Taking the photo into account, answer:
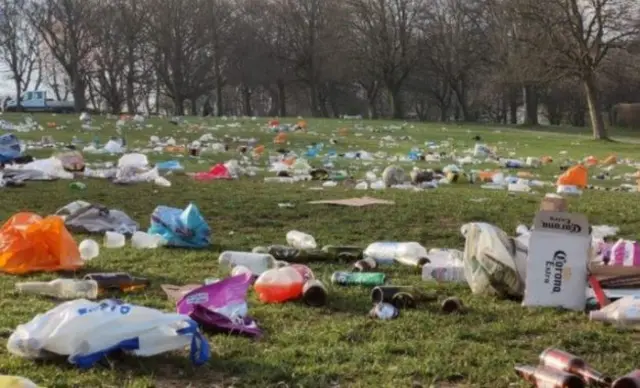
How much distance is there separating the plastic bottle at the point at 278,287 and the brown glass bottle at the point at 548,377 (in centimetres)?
192

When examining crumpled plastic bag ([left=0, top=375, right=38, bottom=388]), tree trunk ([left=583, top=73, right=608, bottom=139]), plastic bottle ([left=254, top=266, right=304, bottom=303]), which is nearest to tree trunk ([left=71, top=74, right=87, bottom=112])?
tree trunk ([left=583, top=73, right=608, bottom=139])

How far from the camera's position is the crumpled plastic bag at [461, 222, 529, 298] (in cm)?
534

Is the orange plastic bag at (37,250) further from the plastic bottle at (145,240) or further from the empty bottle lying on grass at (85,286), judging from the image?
the plastic bottle at (145,240)

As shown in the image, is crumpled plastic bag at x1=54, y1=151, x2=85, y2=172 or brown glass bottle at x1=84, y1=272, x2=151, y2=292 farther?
crumpled plastic bag at x1=54, y1=151, x2=85, y2=172

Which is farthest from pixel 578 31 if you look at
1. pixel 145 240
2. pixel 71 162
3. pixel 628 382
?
pixel 628 382

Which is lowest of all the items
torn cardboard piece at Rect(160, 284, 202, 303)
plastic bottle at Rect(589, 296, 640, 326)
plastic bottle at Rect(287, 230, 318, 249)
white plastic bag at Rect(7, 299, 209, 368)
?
plastic bottle at Rect(287, 230, 318, 249)

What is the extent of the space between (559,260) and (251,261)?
237 cm

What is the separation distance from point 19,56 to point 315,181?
56.3m

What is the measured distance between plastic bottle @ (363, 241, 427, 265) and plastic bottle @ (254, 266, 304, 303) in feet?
5.12

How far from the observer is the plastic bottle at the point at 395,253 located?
22.5 ft

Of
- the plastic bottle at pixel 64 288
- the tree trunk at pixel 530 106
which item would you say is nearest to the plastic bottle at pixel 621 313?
the plastic bottle at pixel 64 288

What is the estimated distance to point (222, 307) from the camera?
465 cm

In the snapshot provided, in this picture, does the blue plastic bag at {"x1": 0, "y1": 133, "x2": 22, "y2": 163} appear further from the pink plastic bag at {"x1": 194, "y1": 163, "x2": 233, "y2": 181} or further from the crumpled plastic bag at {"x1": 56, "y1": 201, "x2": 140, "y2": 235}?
the crumpled plastic bag at {"x1": 56, "y1": 201, "x2": 140, "y2": 235}

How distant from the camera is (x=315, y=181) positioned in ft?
44.8
